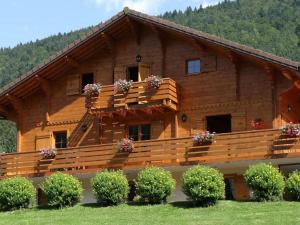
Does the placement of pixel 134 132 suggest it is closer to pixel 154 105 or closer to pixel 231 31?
pixel 154 105

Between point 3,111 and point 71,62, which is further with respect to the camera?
point 3,111

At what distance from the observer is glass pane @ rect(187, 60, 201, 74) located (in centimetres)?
2647

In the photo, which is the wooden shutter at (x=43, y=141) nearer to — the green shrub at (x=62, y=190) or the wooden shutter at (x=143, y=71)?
the wooden shutter at (x=143, y=71)

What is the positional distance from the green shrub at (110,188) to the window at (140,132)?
472 cm

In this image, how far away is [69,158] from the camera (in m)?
26.0

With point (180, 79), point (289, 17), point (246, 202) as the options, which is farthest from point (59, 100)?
point (289, 17)

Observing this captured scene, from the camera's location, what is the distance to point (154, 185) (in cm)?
2138

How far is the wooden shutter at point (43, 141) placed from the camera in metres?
28.9

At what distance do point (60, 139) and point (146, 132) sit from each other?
435 cm

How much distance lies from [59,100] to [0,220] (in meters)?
9.30

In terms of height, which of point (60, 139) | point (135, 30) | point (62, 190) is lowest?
point (62, 190)

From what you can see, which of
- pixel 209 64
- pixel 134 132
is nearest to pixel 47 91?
pixel 134 132

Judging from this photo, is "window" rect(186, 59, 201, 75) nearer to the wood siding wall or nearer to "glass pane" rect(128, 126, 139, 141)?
the wood siding wall

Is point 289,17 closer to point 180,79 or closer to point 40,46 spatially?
point 40,46
